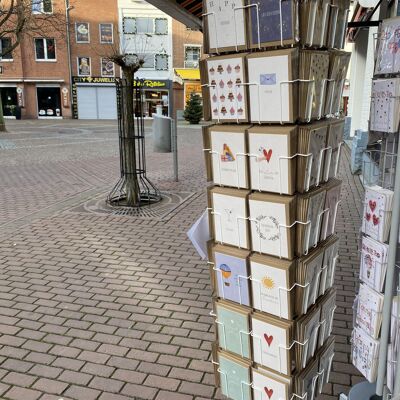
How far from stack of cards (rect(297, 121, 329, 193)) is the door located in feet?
108

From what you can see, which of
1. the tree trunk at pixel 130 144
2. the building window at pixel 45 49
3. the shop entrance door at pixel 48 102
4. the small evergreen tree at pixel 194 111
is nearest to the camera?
the tree trunk at pixel 130 144

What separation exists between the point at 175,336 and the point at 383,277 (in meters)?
1.80

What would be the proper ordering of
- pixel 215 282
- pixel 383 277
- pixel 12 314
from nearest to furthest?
pixel 383 277 < pixel 215 282 < pixel 12 314

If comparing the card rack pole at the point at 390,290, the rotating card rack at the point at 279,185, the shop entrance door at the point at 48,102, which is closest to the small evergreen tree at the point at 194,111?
the shop entrance door at the point at 48,102

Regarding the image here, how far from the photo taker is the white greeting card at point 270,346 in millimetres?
2311

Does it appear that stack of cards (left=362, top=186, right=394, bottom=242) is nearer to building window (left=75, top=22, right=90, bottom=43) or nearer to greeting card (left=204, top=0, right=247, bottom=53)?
greeting card (left=204, top=0, right=247, bottom=53)

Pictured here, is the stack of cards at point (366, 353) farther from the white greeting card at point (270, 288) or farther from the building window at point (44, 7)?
the building window at point (44, 7)

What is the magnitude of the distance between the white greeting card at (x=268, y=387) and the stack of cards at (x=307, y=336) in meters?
0.13

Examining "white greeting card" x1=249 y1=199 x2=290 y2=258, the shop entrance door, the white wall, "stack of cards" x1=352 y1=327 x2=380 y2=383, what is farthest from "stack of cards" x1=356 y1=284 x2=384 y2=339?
the shop entrance door

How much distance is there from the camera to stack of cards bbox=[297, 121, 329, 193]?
6.84 feet

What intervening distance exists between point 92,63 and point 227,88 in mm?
33499

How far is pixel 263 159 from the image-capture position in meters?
2.17

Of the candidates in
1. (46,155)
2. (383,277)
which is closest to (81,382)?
(383,277)

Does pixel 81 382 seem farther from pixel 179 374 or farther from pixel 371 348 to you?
pixel 371 348
